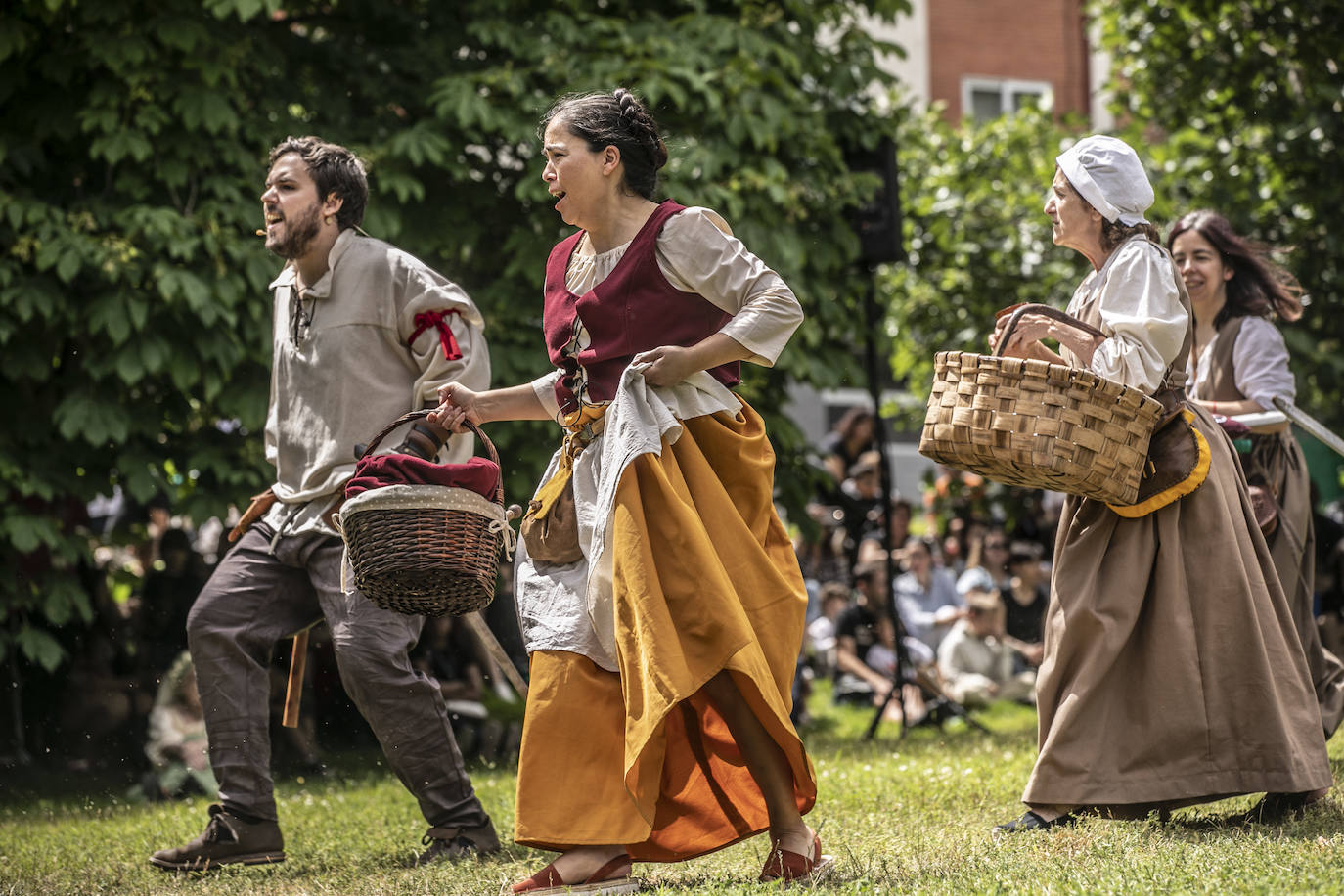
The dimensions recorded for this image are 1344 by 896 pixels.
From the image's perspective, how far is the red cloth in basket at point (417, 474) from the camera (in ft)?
14.0

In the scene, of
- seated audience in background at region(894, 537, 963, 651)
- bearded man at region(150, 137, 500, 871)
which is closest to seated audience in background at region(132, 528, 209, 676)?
bearded man at region(150, 137, 500, 871)

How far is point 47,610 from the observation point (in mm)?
8258

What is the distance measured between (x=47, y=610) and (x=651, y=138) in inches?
208

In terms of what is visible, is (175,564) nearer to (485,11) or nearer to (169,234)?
(169,234)

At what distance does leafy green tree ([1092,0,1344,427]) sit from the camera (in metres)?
11.5

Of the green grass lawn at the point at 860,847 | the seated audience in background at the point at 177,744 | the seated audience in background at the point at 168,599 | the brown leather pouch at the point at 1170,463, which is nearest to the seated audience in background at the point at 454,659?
the seated audience in background at the point at 168,599

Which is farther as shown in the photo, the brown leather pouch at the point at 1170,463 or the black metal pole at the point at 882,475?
the black metal pole at the point at 882,475

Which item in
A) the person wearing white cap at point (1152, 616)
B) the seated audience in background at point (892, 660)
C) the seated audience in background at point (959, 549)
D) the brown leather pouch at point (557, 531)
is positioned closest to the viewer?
the brown leather pouch at point (557, 531)

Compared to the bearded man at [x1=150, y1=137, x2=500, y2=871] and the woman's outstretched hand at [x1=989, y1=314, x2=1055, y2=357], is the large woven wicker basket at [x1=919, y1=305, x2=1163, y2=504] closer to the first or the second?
the woman's outstretched hand at [x1=989, y1=314, x2=1055, y2=357]

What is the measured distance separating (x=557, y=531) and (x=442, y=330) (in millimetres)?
1245

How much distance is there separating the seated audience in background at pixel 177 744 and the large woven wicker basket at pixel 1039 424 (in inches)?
202

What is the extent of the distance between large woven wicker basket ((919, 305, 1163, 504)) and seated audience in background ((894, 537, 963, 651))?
805 cm

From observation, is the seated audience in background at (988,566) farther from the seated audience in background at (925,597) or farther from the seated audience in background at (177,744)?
the seated audience in background at (177,744)

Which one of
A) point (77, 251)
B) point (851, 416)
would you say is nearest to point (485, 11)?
point (77, 251)
